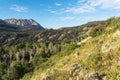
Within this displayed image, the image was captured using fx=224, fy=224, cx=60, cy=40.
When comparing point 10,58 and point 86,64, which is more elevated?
point 86,64

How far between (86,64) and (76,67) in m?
2.75

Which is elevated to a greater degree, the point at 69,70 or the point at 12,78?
the point at 69,70

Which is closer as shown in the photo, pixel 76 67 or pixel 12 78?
pixel 76 67

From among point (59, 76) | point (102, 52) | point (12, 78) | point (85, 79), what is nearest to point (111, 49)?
point (102, 52)

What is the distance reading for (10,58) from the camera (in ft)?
563

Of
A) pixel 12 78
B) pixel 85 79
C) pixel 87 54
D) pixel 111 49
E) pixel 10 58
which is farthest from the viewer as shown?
pixel 10 58

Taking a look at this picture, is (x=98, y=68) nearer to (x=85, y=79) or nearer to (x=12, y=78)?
(x=85, y=79)

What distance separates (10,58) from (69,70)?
130 m

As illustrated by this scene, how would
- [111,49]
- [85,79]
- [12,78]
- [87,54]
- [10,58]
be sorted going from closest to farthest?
[85,79]
[111,49]
[87,54]
[12,78]
[10,58]

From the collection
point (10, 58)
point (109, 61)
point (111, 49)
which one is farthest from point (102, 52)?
point (10, 58)

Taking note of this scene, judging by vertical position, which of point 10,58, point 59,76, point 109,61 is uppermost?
point 109,61

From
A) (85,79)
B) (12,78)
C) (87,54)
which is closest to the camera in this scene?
(85,79)

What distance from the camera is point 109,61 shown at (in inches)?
1670

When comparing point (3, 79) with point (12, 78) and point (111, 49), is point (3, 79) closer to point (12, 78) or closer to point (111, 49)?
point (12, 78)
